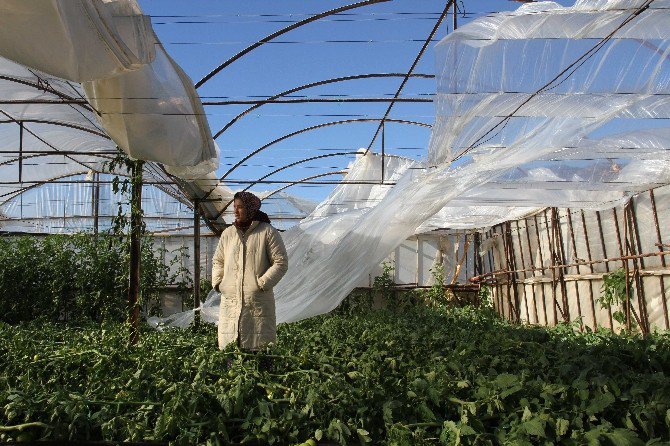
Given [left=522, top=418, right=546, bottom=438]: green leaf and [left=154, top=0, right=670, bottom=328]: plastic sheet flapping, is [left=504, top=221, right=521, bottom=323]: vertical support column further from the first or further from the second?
[left=522, top=418, right=546, bottom=438]: green leaf

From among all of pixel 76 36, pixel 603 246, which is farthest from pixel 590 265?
pixel 76 36

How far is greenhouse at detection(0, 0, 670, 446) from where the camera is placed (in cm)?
245

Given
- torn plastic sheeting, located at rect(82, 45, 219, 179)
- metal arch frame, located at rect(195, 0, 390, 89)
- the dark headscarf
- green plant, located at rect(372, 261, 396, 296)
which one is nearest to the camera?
torn plastic sheeting, located at rect(82, 45, 219, 179)

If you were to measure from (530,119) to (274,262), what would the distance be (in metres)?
2.37

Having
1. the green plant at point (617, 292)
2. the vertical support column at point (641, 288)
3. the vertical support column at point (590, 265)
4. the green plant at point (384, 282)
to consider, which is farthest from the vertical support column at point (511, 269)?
the vertical support column at point (641, 288)

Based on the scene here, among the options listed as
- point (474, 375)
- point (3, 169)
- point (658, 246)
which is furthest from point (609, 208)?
point (3, 169)

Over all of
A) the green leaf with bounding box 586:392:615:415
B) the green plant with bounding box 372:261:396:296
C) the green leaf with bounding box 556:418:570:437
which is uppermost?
the green plant with bounding box 372:261:396:296

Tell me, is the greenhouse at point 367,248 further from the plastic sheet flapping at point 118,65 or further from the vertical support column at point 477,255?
the vertical support column at point 477,255

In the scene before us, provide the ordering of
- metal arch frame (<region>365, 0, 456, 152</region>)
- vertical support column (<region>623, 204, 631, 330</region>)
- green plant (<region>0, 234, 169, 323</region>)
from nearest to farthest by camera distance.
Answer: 1. metal arch frame (<region>365, 0, 456, 152</region>)
2. vertical support column (<region>623, 204, 631, 330</region>)
3. green plant (<region>0, 234, 169, 323</region>)

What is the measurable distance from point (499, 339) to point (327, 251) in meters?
2.84

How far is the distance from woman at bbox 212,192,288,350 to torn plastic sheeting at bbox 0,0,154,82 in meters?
1.43

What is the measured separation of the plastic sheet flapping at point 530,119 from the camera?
14.0ft

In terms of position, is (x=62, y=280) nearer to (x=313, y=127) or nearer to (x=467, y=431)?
(x=313, y=127)

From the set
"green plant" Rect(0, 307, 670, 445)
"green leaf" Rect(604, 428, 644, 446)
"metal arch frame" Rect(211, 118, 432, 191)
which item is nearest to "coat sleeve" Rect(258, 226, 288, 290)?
"green plant" Rect(0, 307, 670, 445)
